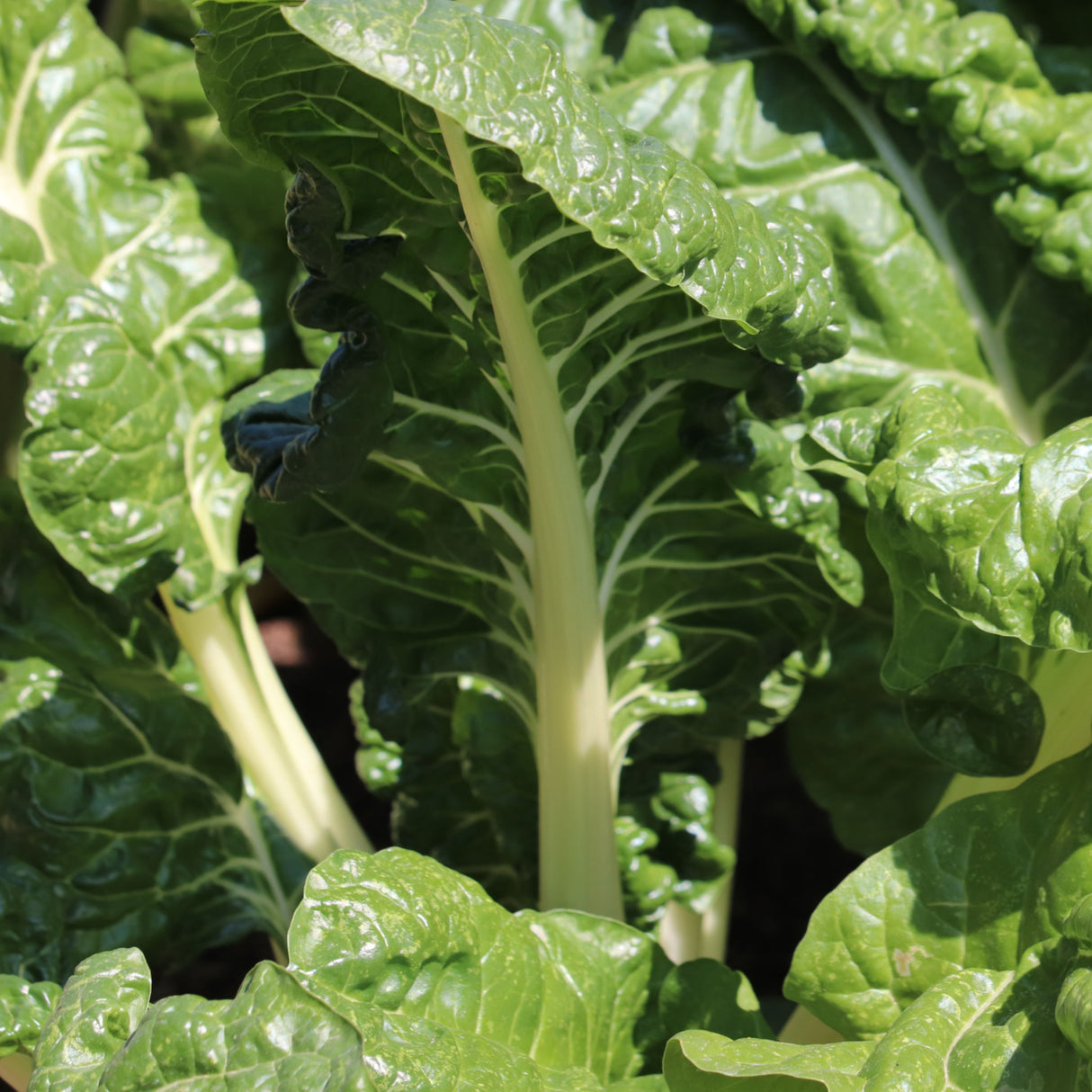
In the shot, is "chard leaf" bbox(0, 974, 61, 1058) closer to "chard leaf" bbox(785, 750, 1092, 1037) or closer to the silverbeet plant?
the silverbeet plant

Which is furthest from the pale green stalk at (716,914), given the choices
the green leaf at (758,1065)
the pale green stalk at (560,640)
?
the green leaf at (758,1065)

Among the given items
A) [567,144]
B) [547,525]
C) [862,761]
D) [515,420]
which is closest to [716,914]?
[862,761]

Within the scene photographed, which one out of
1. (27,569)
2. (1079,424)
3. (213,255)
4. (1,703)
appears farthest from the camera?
(213,255)

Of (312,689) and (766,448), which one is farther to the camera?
(312,689)

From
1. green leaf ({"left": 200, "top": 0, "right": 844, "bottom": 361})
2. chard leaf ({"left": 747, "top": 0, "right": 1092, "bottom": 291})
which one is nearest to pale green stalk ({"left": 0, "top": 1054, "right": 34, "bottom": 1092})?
green leaf ({"left": 200, "top": 0, "right": 844, "bottom": 361})

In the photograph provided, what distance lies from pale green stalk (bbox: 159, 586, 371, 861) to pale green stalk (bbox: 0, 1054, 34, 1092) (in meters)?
0.54

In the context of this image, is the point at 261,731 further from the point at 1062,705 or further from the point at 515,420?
the point at 1062,705

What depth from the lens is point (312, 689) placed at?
283cm

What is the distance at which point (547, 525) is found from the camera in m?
1.54

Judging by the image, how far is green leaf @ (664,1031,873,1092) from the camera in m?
1.15

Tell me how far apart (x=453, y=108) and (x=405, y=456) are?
0.59 m

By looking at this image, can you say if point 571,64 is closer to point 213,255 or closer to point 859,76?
point 859,76

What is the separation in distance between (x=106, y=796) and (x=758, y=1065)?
1.01 metres

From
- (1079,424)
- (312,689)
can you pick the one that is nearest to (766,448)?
(1079,424)
